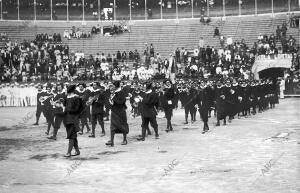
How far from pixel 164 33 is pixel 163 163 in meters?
30.5

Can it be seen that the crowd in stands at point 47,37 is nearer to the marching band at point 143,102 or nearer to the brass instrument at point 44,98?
the marching band at point 143,102

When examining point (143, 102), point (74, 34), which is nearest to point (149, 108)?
point (143, 102)

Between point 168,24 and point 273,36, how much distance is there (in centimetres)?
933

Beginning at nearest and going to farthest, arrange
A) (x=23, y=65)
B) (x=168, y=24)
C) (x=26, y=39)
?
(x=23, y=65) < (x=26, y=39) < (x=168, y=24)

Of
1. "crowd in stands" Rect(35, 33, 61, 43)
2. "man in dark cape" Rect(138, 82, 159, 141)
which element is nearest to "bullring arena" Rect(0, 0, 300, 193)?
"man in dark cape" Rect(138, 82, 159, 141)

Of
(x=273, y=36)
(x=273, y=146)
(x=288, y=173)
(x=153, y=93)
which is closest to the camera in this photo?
(x=288, y=173)

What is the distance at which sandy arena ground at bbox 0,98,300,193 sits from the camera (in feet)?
27.9

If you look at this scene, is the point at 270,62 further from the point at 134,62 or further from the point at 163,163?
the point at 163,163

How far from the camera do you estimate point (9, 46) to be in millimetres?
34750

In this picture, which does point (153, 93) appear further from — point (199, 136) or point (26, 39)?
point (26, 39)

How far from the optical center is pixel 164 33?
132 feet

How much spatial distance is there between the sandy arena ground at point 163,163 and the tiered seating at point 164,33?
22.6 metres

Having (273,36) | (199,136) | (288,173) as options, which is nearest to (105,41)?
(273,36)

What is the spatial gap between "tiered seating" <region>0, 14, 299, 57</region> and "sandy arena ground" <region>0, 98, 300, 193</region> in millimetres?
22624
